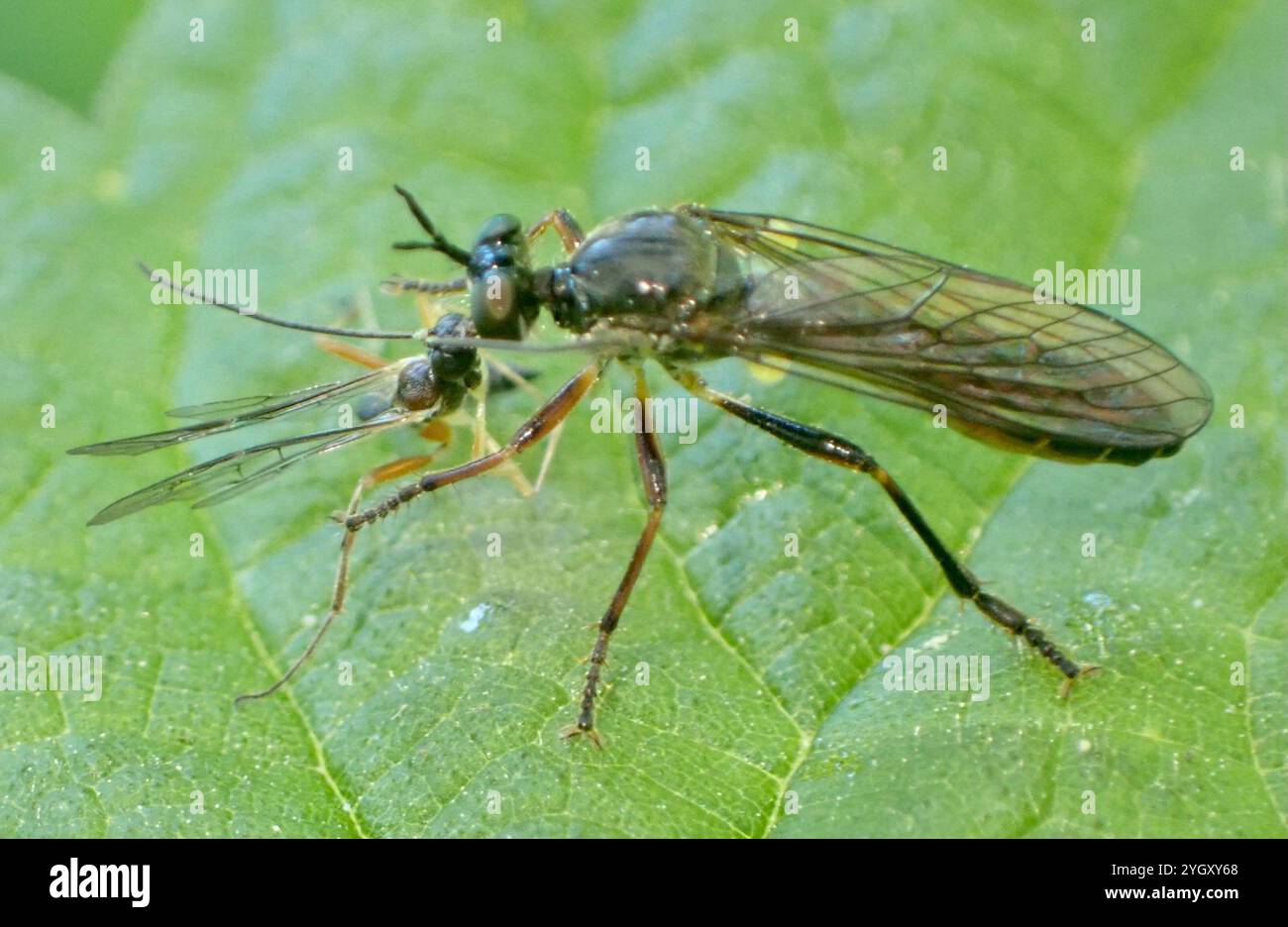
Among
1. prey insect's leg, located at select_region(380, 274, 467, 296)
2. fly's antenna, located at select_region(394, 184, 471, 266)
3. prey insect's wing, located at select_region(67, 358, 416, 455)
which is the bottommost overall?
prey insect's wing, located at select_region(67, 358, 416, 455)

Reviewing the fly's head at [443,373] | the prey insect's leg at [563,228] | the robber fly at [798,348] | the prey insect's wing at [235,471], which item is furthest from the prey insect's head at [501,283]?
the prey insect's wing at [235,471]

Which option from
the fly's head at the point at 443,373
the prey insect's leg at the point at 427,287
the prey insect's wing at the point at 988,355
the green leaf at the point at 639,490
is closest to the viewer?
the green leaf at the point at 639,490

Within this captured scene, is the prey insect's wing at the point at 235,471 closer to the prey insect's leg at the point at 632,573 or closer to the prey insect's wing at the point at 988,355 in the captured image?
the prey insect's leg at the point at 632,573

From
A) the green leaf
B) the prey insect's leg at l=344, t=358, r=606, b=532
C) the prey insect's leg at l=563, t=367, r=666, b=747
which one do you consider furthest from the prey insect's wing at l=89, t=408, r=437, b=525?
the prey insect's leg at l=563, t=367, r=666, b=747

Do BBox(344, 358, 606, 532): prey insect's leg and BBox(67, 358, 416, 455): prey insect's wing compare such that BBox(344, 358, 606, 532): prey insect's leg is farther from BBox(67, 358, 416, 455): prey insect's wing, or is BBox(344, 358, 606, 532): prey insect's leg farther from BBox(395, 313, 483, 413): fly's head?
BBox(67, 358, 416, 455): prey insect's wing

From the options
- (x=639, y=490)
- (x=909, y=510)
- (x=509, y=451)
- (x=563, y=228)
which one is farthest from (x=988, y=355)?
(x=563, y=228)

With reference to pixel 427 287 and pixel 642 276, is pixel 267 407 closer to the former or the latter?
pixel 427 287

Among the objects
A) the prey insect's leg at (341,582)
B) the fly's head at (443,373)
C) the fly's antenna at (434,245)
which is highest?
the fly's antenna at (434,245)
